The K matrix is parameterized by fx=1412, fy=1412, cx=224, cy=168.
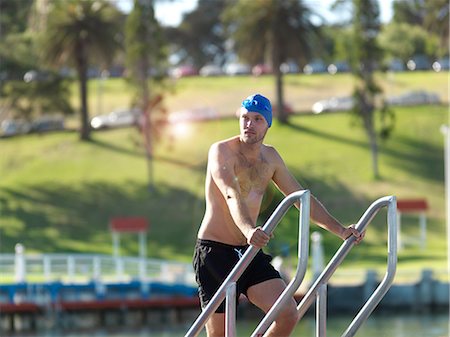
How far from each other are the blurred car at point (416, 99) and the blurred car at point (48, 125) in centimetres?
1586

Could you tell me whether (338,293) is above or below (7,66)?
below

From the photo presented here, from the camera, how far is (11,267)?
41000 millimetres

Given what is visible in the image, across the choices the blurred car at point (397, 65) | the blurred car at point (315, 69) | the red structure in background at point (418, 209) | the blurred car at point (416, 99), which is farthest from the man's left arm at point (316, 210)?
the blurred car at point (315, 69)

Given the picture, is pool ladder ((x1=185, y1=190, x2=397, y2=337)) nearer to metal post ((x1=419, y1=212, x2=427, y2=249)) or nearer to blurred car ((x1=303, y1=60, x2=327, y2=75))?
metal post ((x1=419, y1=212, x2=427, y2=249))

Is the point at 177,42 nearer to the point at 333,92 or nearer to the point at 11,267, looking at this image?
the point at 333,92

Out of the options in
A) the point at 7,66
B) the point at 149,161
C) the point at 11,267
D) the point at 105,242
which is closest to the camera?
the point at 11,267

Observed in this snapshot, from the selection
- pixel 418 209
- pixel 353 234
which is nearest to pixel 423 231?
pixel 418 209

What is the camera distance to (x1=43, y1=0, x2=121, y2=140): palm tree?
199 feet

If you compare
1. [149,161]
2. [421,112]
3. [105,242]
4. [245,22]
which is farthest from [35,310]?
[421,112]

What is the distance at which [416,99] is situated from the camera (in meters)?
68.4

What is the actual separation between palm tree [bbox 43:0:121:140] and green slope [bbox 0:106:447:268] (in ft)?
11.3

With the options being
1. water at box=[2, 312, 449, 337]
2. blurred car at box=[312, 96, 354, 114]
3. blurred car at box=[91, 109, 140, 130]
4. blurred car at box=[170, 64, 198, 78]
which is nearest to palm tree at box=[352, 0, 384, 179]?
blurred car at box=[312, 96, 354, 114]

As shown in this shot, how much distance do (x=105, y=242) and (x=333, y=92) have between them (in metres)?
24.6

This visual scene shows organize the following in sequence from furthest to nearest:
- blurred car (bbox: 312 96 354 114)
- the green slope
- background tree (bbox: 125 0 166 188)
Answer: blurred car (bbox: 312 96 354 114), background tree (bbox: 125 0 166 188), the green slope
